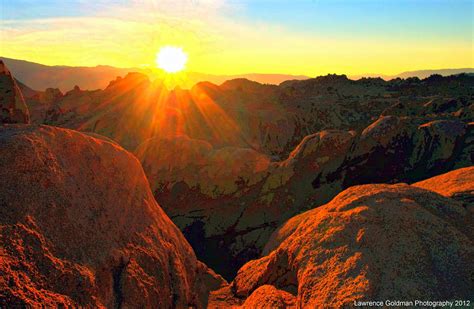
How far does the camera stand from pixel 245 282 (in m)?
6.96

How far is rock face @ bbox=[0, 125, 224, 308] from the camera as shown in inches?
145

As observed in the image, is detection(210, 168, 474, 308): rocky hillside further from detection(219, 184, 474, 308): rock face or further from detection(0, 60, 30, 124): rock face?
detection(0, 60, 30, 124): rock face

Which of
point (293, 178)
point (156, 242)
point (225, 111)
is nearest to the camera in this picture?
point (156, 242)

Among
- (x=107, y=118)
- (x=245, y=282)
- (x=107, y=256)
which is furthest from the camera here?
(x=107, y=118)

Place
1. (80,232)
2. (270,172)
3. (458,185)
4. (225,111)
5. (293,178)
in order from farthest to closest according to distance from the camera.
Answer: (225,111), (270,172), (293,178), (458,185), (80,232)

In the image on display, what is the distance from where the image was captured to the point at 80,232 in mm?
4512

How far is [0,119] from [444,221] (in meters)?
6.89

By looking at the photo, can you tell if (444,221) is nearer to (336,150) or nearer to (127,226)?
(127,226)

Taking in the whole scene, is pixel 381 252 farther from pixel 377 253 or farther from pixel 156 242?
pixel 156 242

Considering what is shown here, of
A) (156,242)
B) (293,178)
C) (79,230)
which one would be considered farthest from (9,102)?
(293,178)

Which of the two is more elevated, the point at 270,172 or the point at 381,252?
the point at 381,252

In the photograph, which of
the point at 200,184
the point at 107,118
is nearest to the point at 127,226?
the point at 200,184

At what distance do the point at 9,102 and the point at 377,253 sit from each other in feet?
20.2

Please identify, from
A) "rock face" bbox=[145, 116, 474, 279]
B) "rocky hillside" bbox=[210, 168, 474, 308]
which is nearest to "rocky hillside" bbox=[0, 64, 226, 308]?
"rocky hillside" bbox=[210, 168, 474, 308]
